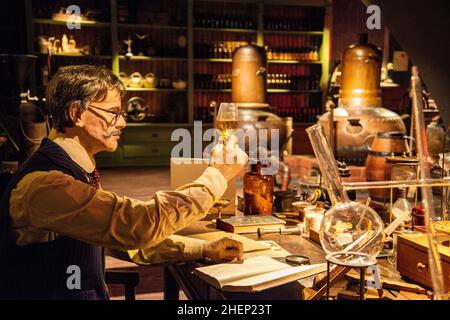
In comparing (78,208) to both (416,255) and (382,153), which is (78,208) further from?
(382,153)

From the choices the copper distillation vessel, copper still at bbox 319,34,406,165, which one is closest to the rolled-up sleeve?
copper still at bbox 319,34,406,165

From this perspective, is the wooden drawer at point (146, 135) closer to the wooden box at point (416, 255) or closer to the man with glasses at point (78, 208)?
the man with glasses at point (78, 208)

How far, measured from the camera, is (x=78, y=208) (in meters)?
1.13

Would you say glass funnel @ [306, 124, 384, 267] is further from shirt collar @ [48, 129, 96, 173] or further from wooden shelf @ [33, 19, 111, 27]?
wooden shelf @ [33, 19, 111, 27]

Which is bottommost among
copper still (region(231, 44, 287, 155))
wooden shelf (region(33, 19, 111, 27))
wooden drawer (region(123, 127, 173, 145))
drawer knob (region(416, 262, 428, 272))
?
drawer knob (region(416, 262, 428, 272))

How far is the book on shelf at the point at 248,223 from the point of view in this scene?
177 centimetres

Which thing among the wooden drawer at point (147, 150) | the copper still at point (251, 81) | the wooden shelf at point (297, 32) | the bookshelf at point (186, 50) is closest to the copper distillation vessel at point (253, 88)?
the copper still at point (251, 81)

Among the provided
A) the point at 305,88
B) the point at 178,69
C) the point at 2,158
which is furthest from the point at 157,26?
the point at 2,158

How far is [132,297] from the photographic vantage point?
1.57 metres

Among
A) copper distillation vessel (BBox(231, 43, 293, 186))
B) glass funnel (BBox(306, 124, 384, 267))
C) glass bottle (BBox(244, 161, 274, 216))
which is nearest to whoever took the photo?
glass funnel (BBox(306, 124, 384, 267))

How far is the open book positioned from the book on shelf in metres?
0.41

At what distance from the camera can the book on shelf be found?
5.80ft

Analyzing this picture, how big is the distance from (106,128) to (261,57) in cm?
505
